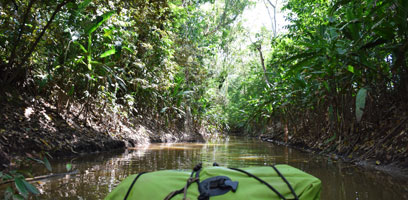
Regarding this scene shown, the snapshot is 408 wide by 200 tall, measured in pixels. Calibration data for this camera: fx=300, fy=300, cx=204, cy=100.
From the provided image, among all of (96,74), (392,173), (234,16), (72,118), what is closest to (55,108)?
(72,118)

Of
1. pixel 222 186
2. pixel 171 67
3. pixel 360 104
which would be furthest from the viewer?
pixel 171 67

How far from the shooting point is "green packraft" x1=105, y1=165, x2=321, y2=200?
4.83 feet

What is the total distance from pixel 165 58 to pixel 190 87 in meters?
3.48

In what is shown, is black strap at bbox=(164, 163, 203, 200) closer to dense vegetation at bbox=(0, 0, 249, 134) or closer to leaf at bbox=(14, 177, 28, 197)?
leaf at bbox=(14, 177, 28, 197)

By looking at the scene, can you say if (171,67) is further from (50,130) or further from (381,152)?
(381,152)

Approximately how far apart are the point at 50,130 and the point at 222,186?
13.5ft

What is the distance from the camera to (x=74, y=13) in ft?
13.8

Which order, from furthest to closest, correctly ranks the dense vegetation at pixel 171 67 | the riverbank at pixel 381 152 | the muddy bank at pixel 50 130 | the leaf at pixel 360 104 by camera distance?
1. the muddy bank at pixel 50 130
2. the dense vegetation at pixel 171 67
3. the leaf at pixel 360 104
4. the riverbank at pixel 381 152

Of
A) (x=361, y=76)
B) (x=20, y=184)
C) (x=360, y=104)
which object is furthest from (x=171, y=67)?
(x=20, y=184)

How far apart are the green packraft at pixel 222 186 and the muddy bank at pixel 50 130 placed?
2016 millimetres

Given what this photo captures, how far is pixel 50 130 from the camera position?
15.6 feet

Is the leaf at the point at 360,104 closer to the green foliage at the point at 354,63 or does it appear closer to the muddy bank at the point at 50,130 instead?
the green foliage at the point at 354,63

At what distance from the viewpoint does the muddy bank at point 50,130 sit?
153 inches

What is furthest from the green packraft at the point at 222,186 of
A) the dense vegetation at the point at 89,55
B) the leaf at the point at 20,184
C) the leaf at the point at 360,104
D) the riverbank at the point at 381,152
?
the dense vegetation at the point at 89,55
